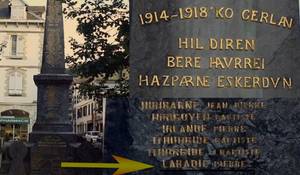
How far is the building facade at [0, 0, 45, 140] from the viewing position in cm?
4997

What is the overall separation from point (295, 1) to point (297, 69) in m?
1.01

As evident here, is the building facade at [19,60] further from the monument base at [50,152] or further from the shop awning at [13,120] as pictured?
the monument base at [50,152]

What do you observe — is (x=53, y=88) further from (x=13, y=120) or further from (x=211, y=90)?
(x=13, y=120)

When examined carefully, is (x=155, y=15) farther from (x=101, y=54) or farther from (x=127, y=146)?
(x=101, y=54)

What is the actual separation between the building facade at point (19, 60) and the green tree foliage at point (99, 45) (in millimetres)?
31994

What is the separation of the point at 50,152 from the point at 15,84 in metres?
32.4

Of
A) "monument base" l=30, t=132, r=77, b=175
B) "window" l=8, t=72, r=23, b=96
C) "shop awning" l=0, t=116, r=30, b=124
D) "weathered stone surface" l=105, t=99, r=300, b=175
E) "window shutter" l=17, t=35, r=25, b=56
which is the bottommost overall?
"monument base" l=30, t=132, r=77, b=175

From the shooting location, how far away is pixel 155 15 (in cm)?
837

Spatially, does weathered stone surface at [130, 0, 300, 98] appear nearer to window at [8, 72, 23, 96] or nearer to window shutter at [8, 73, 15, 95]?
window at [8, 72, 23, 96]

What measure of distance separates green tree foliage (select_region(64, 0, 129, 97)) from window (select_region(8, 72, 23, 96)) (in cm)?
3245

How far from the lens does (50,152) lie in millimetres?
19000

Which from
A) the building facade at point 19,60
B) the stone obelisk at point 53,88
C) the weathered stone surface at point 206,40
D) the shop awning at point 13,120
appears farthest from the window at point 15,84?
the weathered stone surface at point 206,40

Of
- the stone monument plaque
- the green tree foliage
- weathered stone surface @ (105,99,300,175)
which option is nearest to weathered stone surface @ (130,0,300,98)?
the stone monument plaque

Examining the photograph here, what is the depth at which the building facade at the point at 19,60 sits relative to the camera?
1967 inches
